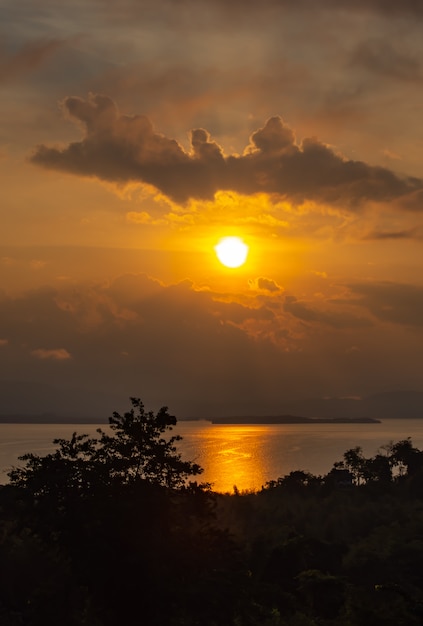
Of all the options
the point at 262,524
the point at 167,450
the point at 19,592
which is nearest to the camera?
the point at 167,450

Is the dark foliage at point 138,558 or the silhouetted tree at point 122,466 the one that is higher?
the silhouetted tree at point 122,466

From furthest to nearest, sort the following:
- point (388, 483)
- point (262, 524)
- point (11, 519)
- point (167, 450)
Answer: point (388, 483) → point (262, 524) → point (11, 519) → point (167, 450)

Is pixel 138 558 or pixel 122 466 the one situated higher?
pixel 122 466

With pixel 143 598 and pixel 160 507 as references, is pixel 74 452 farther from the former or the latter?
pixel 143 598

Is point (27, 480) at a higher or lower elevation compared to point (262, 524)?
higher

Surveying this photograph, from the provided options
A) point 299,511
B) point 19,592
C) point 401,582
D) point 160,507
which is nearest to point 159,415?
point 160,507

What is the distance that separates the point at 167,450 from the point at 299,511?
70.5 meters

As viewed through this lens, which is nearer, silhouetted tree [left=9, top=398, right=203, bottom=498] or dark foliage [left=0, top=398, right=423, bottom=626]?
dark foliage [left=0, top=398, right=423, bottom=626]

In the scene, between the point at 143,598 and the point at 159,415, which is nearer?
the point at 143,598

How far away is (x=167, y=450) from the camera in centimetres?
4731

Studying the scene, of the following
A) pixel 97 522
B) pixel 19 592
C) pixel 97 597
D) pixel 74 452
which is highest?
pixel 74 452

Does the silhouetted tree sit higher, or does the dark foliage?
the silhouetted tree

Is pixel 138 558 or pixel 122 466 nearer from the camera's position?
pixel 138 558

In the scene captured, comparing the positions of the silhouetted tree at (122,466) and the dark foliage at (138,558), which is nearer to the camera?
the dark foliage at (138,558)
